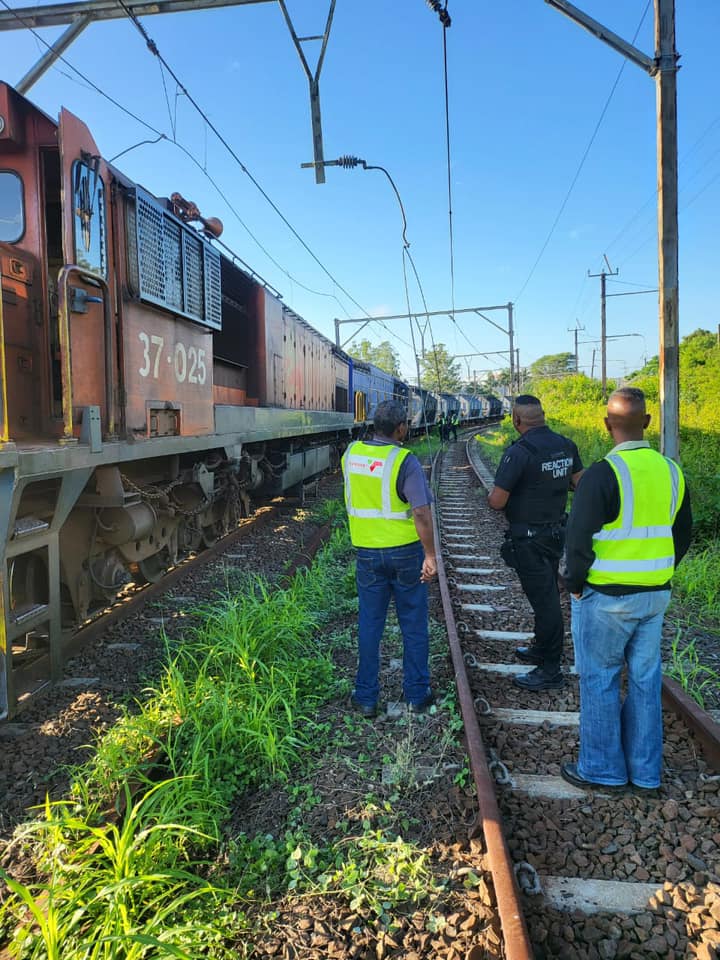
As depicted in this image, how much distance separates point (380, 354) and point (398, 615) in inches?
4087

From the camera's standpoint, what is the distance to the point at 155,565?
637 cm

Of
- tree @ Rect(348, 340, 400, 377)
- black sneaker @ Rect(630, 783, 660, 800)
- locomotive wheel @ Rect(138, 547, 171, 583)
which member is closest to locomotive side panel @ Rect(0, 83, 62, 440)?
locomotive wheel @ Rect(138, 547, 171, 583)

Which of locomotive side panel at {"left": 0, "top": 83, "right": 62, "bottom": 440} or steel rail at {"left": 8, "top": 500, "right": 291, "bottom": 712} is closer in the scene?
steel rail at {"left": 8, "top": 500, "right": 291, "bottom": 712}

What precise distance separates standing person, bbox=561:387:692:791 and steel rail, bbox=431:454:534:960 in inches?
19.5

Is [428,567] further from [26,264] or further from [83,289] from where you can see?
[26,264]

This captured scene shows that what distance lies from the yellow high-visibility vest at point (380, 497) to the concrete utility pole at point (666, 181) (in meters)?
4.77

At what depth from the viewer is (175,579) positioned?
21.0 ft

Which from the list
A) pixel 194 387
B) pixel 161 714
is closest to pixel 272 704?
pixel 161 714

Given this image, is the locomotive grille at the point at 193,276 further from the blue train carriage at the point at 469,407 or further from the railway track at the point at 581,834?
the blue train carriage at the point at 469,407

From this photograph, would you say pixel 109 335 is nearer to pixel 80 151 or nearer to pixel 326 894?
pixel 80 151

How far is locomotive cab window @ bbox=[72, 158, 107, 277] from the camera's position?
4.20 metres

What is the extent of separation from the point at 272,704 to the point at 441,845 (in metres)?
1.44

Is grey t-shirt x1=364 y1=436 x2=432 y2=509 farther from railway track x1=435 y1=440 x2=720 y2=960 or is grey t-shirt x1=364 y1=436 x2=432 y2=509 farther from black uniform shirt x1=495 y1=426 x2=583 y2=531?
railway track x1=435 y1=440 x2=720 y2=960

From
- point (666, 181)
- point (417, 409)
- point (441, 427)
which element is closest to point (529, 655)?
point (666, 181)
